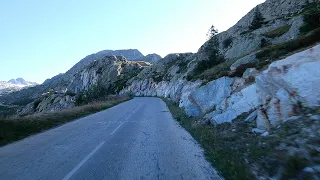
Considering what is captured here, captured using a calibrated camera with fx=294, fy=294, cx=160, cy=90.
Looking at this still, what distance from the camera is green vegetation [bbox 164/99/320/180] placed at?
6.16 meters

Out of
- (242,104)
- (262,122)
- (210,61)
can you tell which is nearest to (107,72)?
(210,61)

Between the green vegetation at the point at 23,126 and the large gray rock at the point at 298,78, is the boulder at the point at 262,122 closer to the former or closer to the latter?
the large gray rock at the point at 298,78

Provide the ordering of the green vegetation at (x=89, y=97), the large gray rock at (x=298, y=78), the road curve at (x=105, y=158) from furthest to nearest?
1. the green vegetation at (x=89, y=97)
2. the large gray rock at (x=298, y=78)
3. the road curve at (x=105, y=158)

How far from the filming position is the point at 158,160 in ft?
27.0

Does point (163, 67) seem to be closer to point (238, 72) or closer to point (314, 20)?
point (314, 20)

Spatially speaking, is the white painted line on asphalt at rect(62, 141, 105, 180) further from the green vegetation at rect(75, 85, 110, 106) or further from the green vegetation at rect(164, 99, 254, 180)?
the green vegetation at rect(75, 85, 110, 106)

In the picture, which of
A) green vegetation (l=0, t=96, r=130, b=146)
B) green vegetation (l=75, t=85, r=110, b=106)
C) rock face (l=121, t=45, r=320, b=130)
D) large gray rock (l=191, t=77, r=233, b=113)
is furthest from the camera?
green vegetation (l=75, t=85, r=110, b=106)

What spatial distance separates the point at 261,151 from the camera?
7906 mm

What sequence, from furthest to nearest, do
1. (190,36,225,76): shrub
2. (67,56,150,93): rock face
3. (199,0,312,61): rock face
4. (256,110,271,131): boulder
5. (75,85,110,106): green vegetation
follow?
1. (67,56,150,93): rock face
2. (75,85,110,106): green vegetation
3. (199,0,312,61): rock face
4. (190,36,225,76): shrub
5. (256,110,271,131): boulder

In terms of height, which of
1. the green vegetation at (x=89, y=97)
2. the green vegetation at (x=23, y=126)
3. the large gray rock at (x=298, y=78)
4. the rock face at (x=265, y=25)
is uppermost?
the rock face at (x=265, y=25)

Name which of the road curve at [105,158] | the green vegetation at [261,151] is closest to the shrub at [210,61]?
the road curve at [105,158]

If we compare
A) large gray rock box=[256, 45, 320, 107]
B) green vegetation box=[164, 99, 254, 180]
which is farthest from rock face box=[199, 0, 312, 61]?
green vegetation box=[164, 99, 254, 180]

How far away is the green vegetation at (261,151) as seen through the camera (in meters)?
6.16

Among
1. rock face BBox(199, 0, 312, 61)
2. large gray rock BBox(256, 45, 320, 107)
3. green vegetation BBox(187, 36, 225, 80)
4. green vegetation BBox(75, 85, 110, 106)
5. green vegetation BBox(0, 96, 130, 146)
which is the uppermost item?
rock face BBox(199, 0, 312, 61)
